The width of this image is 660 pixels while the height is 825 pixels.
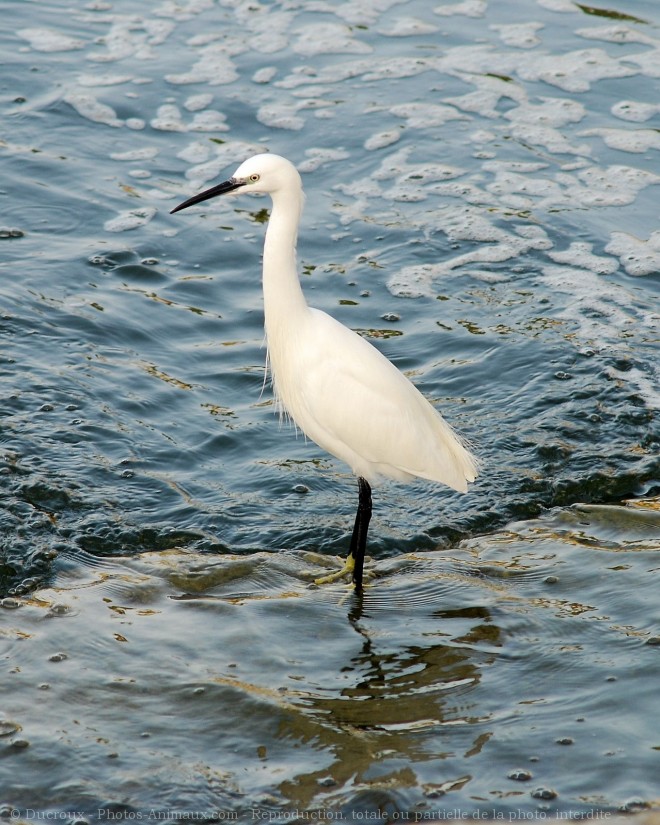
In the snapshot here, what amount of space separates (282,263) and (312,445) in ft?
5.54

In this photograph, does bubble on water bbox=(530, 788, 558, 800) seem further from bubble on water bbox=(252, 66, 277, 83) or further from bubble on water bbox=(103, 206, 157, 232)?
bubble on water bbox=(252, 66, 277, 83)

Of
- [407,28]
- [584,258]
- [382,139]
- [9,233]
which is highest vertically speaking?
[407,28]

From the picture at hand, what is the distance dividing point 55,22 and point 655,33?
19.8 ft

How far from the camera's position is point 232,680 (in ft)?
12.8

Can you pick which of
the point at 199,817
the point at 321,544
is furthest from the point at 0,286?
the point at 199,817

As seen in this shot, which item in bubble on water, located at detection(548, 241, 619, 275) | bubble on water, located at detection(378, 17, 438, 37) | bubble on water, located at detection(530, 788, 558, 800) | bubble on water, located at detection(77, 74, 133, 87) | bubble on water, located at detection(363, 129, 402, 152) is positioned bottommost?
bubble on water, located at detection(530, 788, 558, 800)

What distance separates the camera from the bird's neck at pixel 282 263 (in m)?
4.61

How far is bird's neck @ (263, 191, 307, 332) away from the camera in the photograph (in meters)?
4.61

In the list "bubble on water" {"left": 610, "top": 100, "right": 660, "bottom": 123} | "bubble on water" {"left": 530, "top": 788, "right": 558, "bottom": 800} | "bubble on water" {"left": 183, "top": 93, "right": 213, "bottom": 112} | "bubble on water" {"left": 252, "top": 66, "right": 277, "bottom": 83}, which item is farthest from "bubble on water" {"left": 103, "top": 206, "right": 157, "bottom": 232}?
"bubble on water" {"left": 530, "top": 788, "right": 558, "bottom": 800}

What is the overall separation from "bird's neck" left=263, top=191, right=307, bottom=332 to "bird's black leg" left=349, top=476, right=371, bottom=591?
88 centimetres

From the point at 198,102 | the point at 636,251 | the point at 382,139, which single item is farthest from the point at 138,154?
the point at 636,251

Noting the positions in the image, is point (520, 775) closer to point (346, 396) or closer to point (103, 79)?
point (346, 396)

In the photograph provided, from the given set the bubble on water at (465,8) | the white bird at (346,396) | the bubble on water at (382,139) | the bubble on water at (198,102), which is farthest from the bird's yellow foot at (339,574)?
the bubble on water at (465,8)

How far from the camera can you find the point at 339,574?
4859 millimetres
